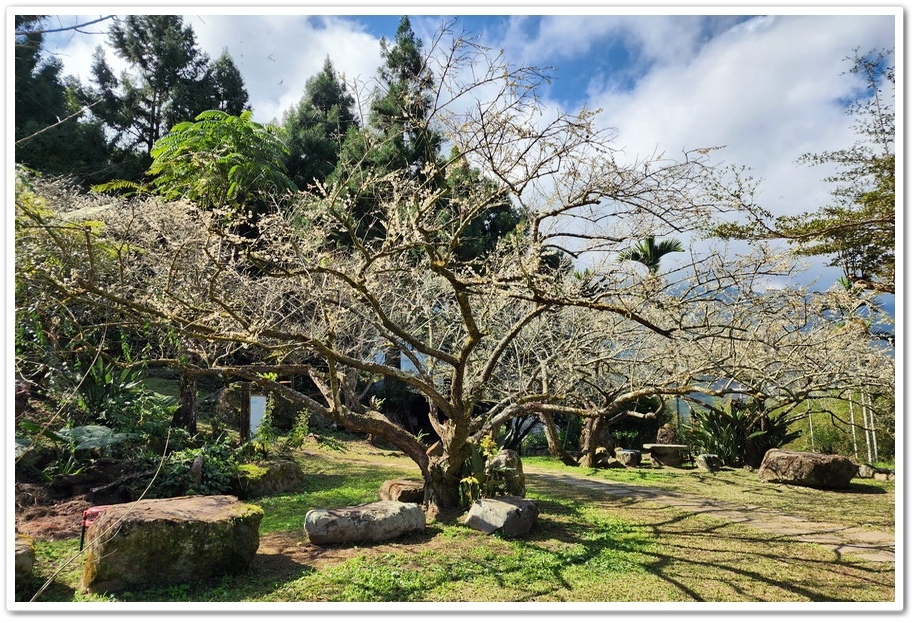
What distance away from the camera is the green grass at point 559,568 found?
2.92m

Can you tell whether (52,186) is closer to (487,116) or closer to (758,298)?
(487,116)

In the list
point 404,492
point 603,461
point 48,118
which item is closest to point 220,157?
point 48,118

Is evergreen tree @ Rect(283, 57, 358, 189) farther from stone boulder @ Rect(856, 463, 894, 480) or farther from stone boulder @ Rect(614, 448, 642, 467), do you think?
stone boulder @ Rect(856, 463, 894, 480)

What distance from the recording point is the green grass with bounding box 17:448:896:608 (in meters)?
2.92

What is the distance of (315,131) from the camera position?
421 inches

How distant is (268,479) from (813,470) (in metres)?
6.62

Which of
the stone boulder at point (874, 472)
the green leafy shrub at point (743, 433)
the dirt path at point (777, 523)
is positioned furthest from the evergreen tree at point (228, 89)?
the stone boulder at point (874, 472)

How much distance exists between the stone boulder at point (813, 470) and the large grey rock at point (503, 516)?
4.63 m

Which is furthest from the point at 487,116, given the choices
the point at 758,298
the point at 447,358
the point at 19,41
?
the point at 19,41

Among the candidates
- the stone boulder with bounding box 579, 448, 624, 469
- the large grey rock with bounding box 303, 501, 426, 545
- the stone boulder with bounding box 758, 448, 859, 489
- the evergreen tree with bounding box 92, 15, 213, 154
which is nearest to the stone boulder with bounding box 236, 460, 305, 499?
the large grey rock with bounding box 303, 501, 426, 545

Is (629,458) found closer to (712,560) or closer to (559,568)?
(712,560)

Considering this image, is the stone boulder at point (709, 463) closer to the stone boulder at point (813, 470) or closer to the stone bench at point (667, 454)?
the stone bench at point (667, 454)

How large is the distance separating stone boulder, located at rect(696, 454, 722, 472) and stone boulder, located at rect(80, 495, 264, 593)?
7807 mm

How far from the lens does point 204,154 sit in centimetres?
556
